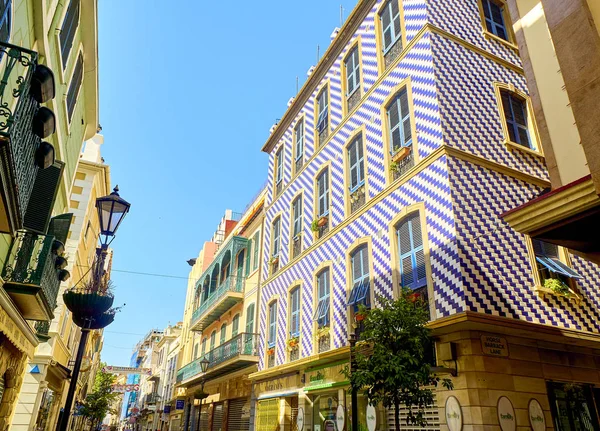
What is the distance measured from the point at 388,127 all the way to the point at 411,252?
391 cm

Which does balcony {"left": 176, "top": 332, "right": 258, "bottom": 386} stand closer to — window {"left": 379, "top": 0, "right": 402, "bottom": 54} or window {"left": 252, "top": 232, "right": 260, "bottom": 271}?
window {"left": 252, "top": 232, "right": 260, "bottom": 271}

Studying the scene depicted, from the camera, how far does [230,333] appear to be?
2306cm

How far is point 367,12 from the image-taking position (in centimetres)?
1470

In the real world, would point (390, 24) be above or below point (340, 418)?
above

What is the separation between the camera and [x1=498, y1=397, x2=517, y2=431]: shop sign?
798cm

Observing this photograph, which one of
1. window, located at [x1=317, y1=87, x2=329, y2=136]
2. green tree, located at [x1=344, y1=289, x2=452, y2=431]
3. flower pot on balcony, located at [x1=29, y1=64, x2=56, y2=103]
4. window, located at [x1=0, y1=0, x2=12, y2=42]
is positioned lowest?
green tree, located at [x1=344, y1=289, x2=452, y2=431]

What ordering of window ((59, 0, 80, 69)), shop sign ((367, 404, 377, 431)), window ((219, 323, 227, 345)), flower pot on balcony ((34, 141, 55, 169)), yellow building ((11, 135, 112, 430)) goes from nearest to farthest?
1. flower pot on balcony ((34, 141, 55, 169))
2. window ((59, 0, 80, 69))
3. shop sign ((367, 404, 377, 431))
4. yellow building ((11, 135, 112, 430))
5. window ((219, 323, 227, 345))

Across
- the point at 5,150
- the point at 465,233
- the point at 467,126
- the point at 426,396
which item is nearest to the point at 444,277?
the point at 465,233

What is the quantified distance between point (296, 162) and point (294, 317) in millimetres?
6544

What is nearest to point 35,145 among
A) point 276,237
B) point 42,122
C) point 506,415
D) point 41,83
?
point 42,122

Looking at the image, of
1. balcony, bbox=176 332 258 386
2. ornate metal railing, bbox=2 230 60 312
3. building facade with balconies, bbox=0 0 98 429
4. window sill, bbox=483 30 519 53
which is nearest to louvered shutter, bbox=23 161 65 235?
building facade with balconies, bbox=0 0 98 429

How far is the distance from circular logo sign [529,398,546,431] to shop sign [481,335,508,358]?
1.02 m

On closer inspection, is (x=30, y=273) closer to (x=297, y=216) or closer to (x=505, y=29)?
(x=297, y=216)

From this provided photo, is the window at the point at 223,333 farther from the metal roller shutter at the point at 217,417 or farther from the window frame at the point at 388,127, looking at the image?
the window frame at the point at 388,127
